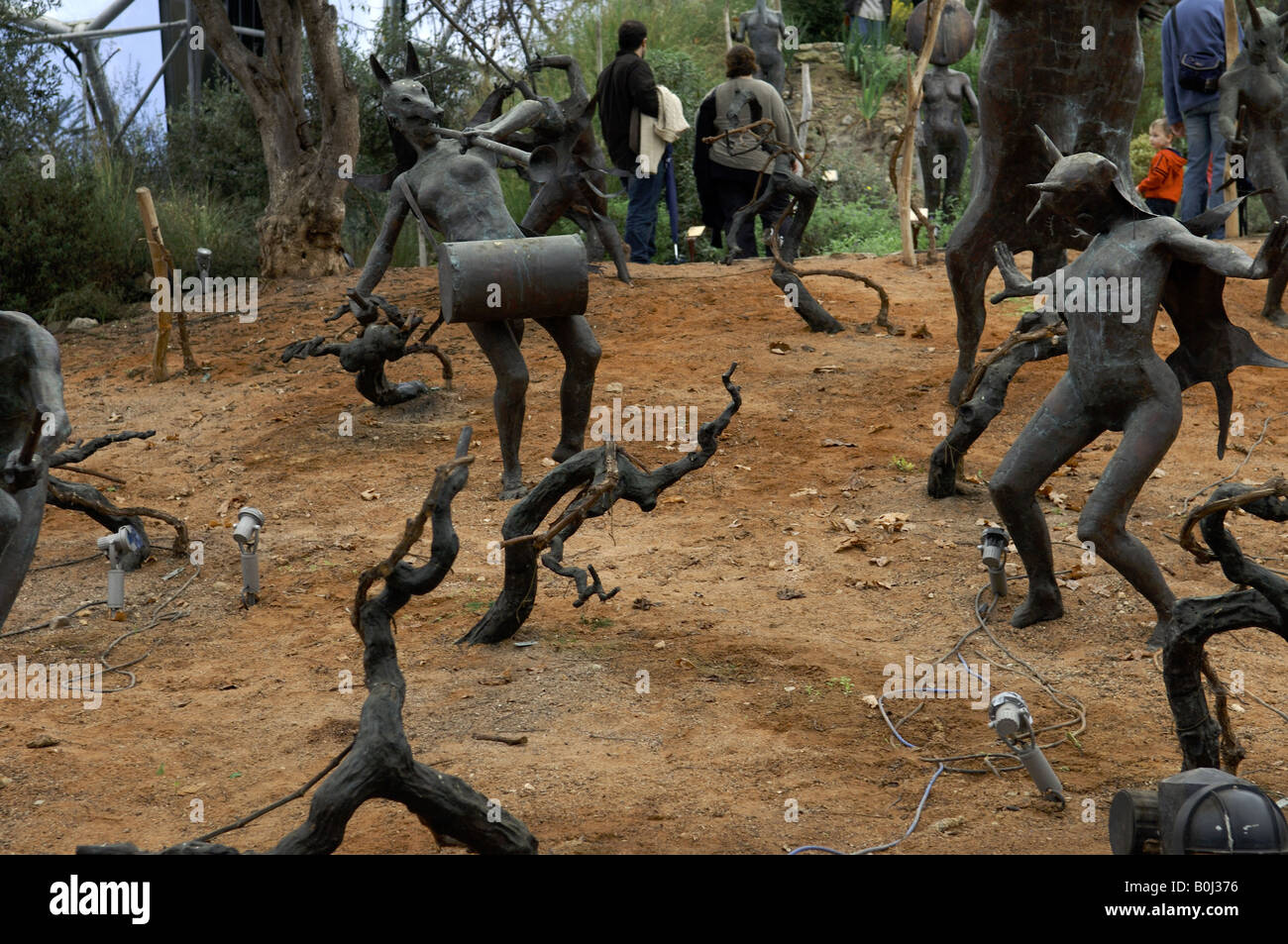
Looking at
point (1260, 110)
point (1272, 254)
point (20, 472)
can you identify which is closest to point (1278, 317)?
point (1260, 110)

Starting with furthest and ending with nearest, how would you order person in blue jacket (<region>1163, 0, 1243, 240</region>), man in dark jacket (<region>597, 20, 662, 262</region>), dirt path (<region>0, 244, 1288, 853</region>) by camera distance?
man in dark jacket (<region>597, 20, 662, 262</region>) → person in blue jacket (<region>1163, 0, 1243, 240</region>) → dirt path (<region>0, 244, 1288, 853</region>)

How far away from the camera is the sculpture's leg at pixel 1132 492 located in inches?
190

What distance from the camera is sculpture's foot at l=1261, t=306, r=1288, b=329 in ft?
31.9

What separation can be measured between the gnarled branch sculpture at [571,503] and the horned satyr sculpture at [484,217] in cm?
178

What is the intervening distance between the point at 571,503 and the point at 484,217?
275cm

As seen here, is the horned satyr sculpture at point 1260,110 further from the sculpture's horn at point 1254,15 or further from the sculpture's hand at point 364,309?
the sculpture's hand at point 364,309

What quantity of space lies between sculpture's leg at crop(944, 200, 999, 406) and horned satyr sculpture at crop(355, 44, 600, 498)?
1955mm

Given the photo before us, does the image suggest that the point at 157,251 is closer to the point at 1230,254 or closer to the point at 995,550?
the point at 995,550

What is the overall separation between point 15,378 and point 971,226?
4741mm

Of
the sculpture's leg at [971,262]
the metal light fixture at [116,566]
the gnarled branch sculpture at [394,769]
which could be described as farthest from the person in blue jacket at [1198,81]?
the gnarled branch sculpture at [394,769]

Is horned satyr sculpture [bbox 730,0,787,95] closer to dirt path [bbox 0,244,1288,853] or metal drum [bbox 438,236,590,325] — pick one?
dirt path [bbox 0,244,1288,853]

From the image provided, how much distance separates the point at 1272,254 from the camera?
4465 millimetres

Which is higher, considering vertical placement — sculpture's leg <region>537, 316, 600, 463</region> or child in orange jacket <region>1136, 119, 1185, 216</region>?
child in orange jacket <region>1136, 119, 1185, 216</region>

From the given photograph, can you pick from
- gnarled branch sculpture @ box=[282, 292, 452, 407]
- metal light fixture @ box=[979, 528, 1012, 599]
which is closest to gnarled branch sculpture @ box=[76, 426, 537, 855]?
metal light fixture @ box=[979, 528, 1012, 599]
